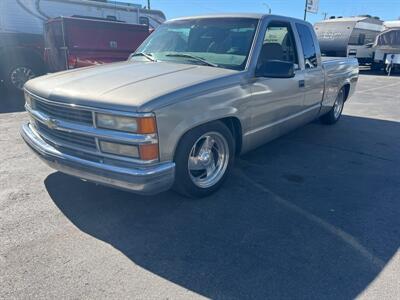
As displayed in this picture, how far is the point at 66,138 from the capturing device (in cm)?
302

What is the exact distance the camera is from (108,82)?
3.07 metres

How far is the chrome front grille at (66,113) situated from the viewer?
2.80 m

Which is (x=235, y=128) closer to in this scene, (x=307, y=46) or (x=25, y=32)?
(x=307, y=46)

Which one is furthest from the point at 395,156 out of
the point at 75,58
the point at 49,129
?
the point at 75,58

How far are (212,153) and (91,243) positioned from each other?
1566 mm

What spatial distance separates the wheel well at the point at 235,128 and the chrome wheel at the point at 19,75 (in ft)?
25.7

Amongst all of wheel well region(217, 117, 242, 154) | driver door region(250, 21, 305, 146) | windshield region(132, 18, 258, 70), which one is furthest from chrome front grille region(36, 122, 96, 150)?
driver door region(250, 21, 305, 146)

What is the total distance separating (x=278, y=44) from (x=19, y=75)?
785cm

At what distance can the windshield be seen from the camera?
376 centimetres

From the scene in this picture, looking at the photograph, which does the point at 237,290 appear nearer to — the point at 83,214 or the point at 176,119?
the point at 176,119

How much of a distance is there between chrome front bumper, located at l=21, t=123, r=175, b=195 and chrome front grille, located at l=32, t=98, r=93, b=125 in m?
0.33

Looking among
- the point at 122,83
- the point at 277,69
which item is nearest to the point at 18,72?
the point at 122,83

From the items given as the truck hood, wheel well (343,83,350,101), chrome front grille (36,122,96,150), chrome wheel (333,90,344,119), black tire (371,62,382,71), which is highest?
the truck hood

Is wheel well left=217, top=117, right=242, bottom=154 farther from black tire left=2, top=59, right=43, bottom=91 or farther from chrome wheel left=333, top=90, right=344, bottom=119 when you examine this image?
black tire left=2, top=59, right=43, bottom=91
